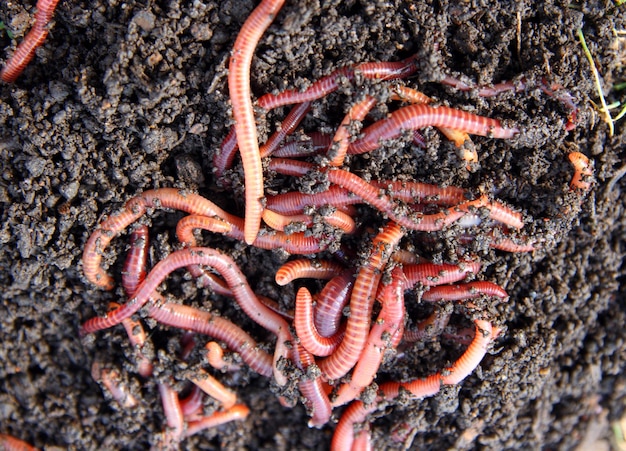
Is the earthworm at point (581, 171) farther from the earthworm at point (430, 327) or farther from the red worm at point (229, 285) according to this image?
the red worm at point (229, 285)

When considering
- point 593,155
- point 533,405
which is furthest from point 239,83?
point 533,405

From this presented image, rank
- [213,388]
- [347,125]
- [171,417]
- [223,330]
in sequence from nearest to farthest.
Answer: [347,125] < [223,330] < [213,388] < [171,417]

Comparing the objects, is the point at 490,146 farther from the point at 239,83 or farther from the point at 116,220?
the point at 116,220

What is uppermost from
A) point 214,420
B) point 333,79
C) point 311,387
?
point 333,79

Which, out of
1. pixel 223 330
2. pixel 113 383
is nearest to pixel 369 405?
pixel 223 330

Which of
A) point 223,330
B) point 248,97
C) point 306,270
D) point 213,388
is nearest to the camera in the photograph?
point 248,97

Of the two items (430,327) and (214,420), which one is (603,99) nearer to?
(430,327)

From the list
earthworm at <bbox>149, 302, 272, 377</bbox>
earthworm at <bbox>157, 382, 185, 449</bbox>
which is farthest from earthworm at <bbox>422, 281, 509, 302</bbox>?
earthworm at <bbox>157, 382, 185, 449</bbox>
